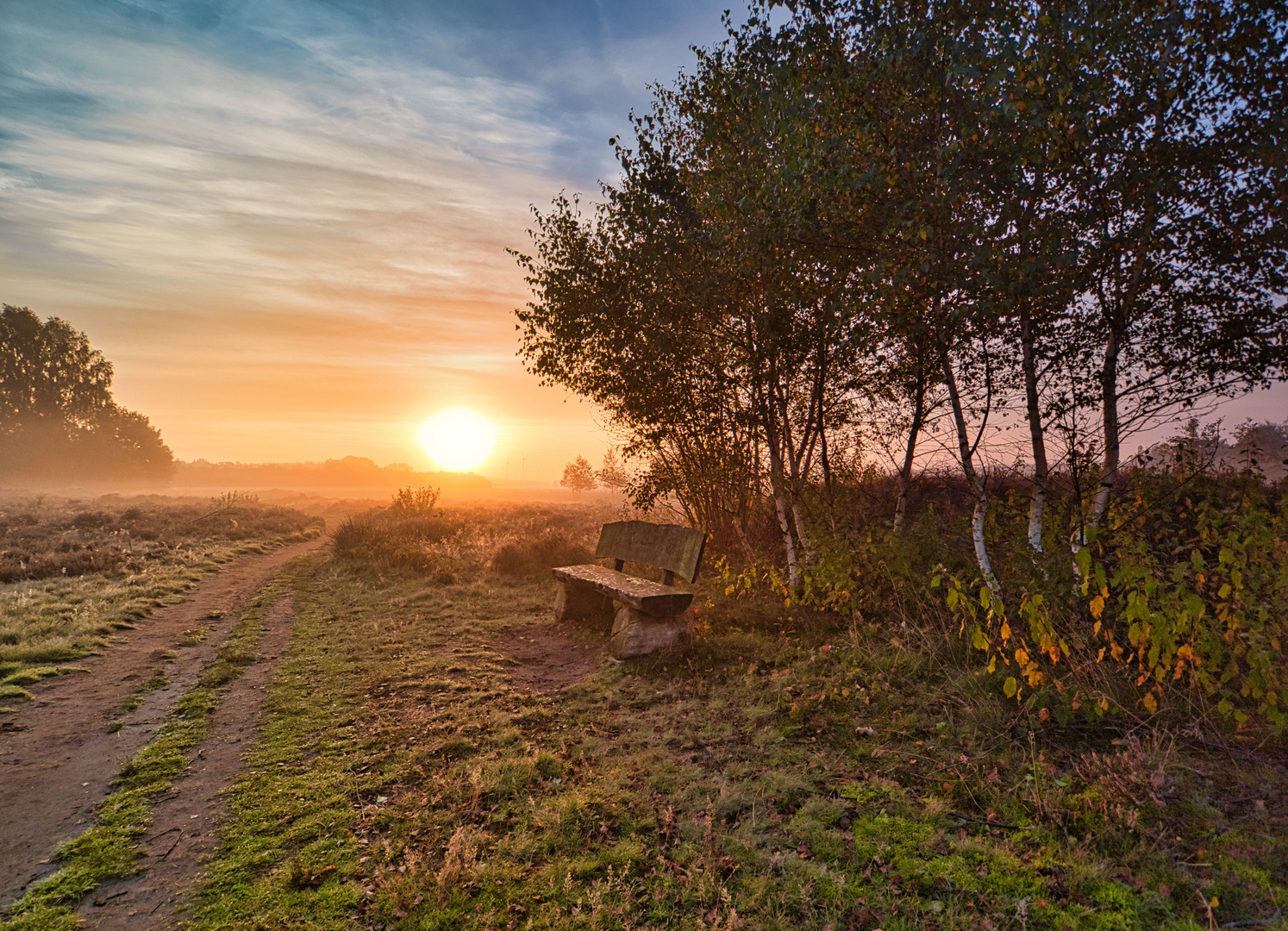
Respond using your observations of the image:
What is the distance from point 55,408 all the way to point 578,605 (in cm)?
7140

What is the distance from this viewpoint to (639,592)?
705 centimetres

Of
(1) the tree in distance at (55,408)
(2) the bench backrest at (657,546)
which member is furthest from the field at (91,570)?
(1) the tree in distance at (55,408)

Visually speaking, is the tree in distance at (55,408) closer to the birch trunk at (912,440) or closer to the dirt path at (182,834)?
the dirt path at (182,834)

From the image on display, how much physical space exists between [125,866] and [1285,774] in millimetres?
7092

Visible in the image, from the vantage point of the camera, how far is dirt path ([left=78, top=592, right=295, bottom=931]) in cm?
298

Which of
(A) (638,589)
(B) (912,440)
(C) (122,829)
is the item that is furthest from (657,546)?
(C) (122,829)

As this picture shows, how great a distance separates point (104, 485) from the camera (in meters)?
59.1

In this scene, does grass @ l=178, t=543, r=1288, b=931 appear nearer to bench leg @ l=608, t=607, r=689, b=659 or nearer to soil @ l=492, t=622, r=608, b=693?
soil @ l=492, t=622, r=608, b=693

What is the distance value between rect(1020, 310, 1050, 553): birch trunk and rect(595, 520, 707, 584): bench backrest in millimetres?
3650

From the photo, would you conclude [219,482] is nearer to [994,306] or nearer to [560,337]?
[560,337]

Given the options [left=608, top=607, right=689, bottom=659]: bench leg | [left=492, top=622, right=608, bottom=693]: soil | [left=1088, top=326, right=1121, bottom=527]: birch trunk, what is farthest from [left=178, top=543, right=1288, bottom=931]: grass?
[left=1088, top=326, right=1121, bottom=527]: birch trunk

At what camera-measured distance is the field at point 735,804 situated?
115 inches

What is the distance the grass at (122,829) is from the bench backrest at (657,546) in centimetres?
529

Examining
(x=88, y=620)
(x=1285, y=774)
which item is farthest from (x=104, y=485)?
(x=1285, y=774)
